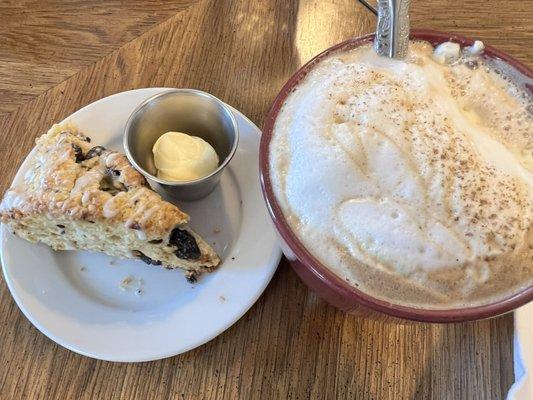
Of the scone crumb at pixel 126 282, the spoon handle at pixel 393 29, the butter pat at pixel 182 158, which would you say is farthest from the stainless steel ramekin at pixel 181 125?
the spoon handle at pixel 393 29

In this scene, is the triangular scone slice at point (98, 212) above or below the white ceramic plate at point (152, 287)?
above

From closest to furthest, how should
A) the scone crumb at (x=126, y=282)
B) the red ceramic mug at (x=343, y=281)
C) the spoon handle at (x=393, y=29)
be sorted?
the red ceramic mug at (x=343, y=281) → the spoon handle at (x=393, y=29) → the scone crumb at (x=126, y=282)

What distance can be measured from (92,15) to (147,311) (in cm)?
68

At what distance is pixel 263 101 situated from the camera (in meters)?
0.99

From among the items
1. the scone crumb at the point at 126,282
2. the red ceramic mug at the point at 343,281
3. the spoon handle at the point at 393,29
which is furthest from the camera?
the scone crumb at the point at 126,282

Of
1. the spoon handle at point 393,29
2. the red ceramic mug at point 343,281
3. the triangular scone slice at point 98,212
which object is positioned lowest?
the triangular scone slice at point 98,212

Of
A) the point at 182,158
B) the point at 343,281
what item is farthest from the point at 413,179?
the point at 182,158

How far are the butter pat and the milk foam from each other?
231mm

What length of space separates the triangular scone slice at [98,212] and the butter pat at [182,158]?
54 millimetres

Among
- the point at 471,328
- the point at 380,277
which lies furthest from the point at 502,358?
the point at 380,277

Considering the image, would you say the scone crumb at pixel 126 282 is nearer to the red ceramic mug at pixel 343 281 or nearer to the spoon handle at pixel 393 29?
the red ceramic mug at pixel 343 281

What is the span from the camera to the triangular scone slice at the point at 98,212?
30.5 inches

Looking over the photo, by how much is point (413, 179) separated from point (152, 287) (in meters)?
0.45

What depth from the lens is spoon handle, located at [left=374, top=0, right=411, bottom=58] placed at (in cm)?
70
